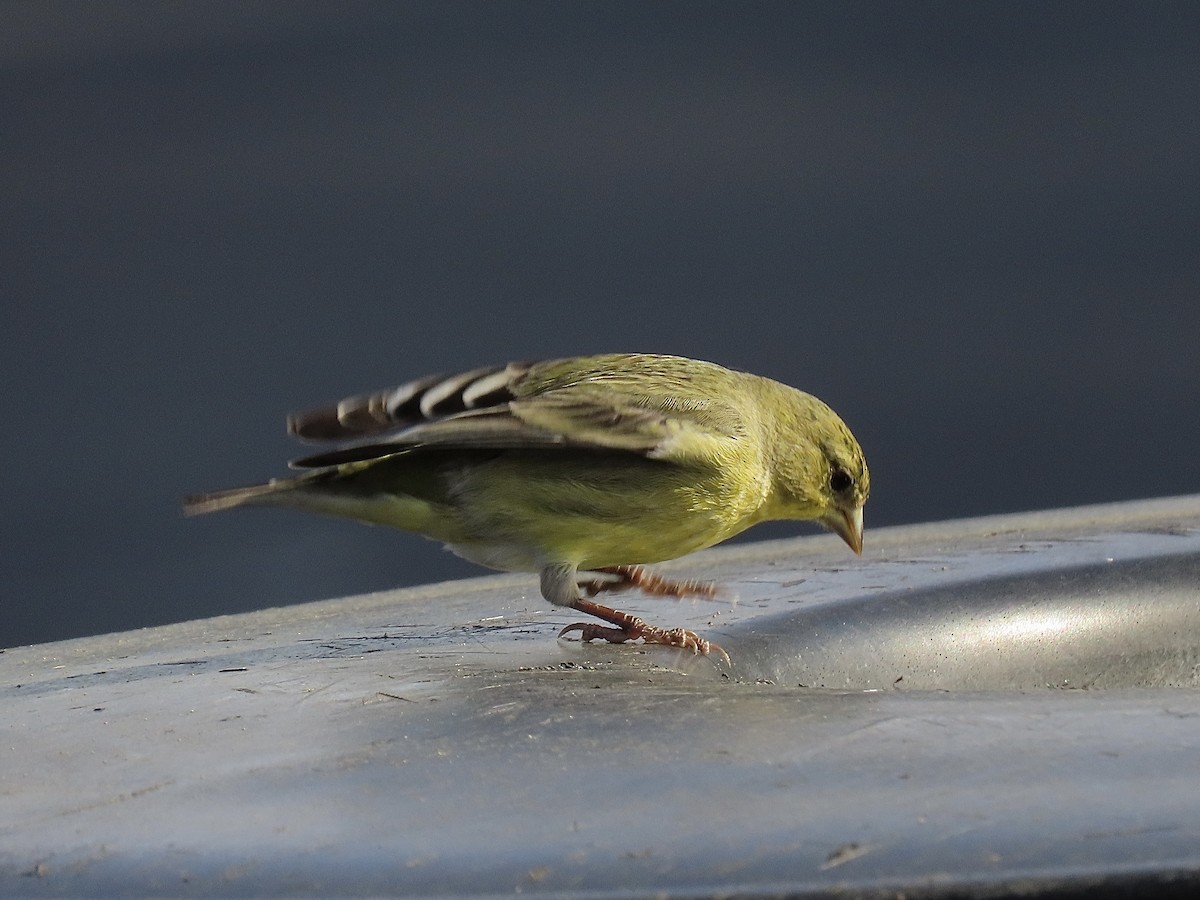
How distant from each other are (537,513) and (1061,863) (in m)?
2.30

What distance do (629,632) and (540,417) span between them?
55 cm

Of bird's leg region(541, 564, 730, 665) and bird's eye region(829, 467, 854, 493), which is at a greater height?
bird's eye region(829, 467, 854, 493)

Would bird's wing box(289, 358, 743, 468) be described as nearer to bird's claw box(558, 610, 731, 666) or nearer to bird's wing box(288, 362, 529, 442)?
bird's wing box(288, 362, 529, 442)

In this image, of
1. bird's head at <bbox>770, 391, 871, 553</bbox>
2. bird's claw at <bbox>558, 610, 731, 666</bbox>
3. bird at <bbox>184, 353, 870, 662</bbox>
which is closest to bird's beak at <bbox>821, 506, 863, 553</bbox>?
bird's head at <bbox>770, 391, 871, 553</bbox>

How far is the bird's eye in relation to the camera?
13.9 feet

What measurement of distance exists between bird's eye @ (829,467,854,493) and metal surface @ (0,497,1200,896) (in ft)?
3.19

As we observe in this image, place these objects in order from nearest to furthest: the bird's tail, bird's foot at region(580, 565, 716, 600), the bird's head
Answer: the bird's tail
bird's foot at region(580, 565, 716, 600)
the bird's head

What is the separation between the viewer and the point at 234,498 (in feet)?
11.6

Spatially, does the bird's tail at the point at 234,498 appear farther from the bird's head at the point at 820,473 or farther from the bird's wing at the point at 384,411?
the bird's head at the point at 820,473

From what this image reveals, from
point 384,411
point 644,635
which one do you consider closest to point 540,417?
point 384,411

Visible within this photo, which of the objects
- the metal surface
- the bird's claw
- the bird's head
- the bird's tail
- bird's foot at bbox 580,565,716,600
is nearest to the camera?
the metal surface

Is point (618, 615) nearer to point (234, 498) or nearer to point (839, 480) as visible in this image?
point (234, 498)

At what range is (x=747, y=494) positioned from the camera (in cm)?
388

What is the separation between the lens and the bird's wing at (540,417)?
3.53 metres
